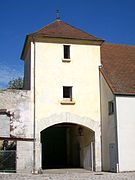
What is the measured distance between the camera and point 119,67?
2645 centimetres

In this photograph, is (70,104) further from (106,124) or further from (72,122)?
(106,124)

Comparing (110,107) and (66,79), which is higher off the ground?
(66,79)

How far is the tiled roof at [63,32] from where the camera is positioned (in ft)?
82.4

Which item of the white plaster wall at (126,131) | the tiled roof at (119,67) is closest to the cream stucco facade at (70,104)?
the white plaster wall at (126,131)

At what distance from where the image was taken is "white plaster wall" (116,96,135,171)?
73.5 ft

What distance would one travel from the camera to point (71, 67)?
24.9 m

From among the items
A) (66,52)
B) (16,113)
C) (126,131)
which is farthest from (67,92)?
(126,131)

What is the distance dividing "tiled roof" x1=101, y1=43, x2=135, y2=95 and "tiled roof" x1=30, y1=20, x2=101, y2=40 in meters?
2.43

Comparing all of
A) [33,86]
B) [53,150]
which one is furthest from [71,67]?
[53,150]

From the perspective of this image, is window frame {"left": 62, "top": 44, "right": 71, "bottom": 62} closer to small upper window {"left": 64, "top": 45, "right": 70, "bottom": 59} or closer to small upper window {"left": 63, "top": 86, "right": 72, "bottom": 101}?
small upper window {"left": 64, "top": 45, "right": 70, "bottom": 59}

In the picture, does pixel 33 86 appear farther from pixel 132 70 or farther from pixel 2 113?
pixel 132 70

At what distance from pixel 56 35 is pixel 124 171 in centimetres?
1025

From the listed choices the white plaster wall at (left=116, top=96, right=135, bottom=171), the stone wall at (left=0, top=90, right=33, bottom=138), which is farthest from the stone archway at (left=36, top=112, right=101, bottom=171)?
the white plaster wall at (left=116, top=96, right=135, bottom=171)

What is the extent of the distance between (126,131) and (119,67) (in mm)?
5625
